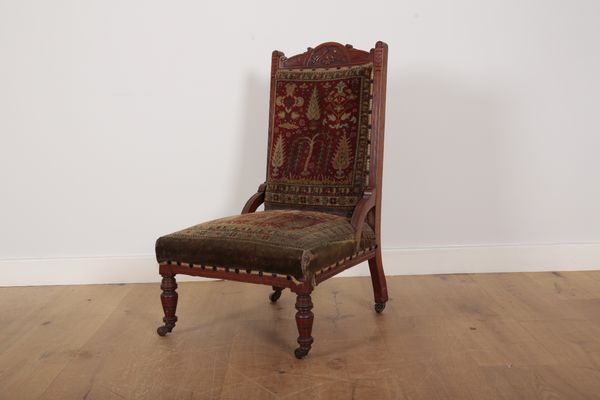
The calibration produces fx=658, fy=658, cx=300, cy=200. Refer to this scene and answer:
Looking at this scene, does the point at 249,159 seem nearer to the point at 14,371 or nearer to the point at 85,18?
the point at 85,18

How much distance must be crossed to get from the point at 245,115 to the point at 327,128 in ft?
2.49

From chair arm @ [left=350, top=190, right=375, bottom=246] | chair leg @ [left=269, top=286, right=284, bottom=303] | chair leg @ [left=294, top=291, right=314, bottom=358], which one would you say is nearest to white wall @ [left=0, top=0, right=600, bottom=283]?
chair leg @ [left=269, top=286, right=284, bottom=303]

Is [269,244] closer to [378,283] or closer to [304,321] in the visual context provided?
[304,321]

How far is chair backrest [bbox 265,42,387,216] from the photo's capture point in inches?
114

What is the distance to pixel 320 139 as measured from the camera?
2979mm

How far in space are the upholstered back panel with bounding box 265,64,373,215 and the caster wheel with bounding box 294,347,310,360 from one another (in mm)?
720

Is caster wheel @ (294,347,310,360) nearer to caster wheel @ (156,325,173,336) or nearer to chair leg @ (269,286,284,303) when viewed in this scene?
caster wheel @ (156,325,173,336)

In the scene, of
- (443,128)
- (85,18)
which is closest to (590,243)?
(443,128)

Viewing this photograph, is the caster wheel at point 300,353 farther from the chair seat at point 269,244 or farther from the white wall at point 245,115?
the white wall at point 245,115

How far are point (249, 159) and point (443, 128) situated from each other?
42.4 inches

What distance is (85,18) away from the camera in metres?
3.51

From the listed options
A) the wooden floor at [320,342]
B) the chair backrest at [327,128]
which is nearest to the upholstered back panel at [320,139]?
the chair backrest at [327,128]

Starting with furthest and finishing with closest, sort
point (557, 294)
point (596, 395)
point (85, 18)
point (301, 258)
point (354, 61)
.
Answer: point (85, 18)
point (557, 294)
point (354, 61)
point (301, 258)
point (596, 395)

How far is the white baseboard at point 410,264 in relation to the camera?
365 cm
